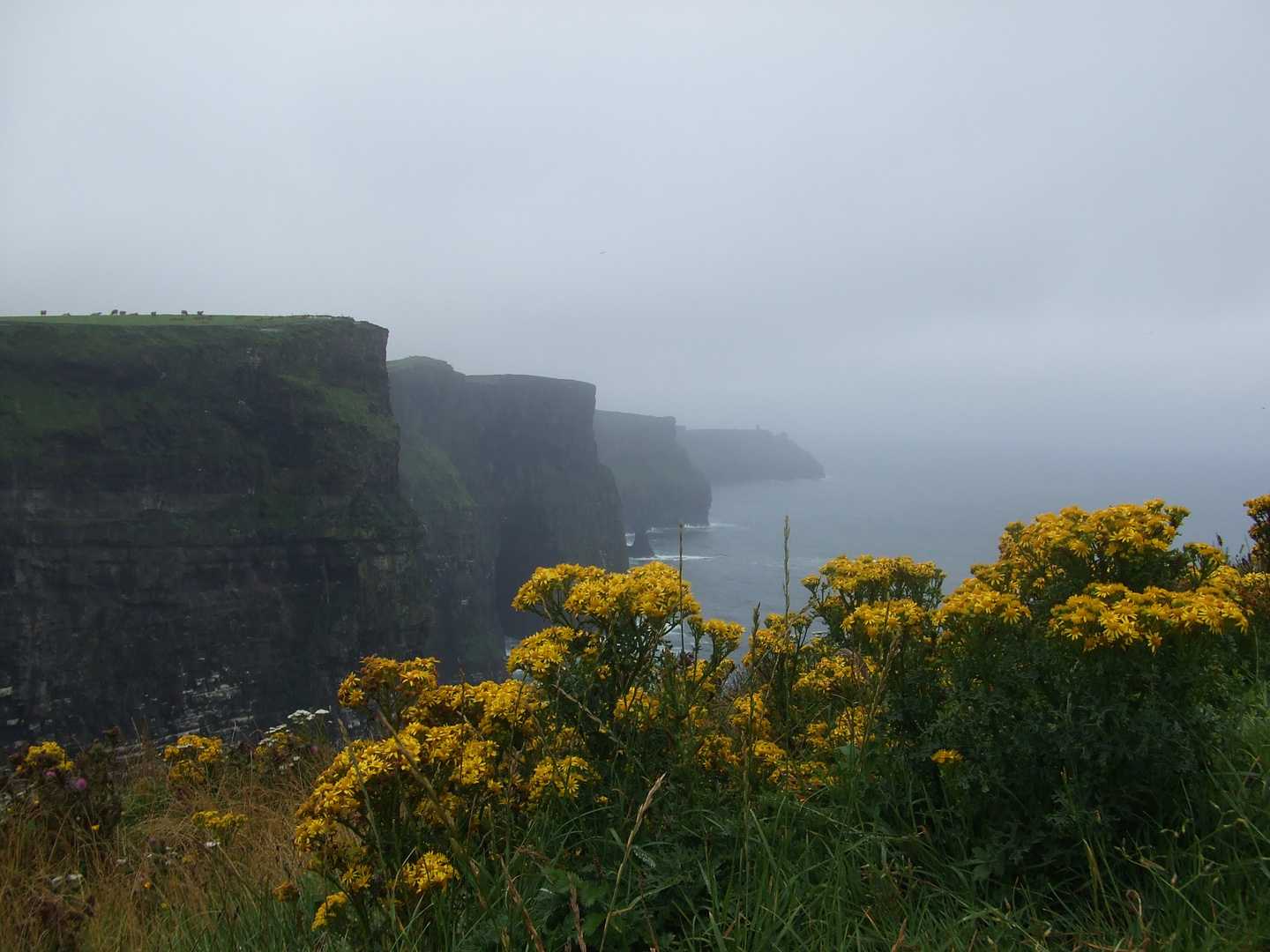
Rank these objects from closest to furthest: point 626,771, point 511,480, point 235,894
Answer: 1. point 626,771
2. point 235,894
3. point 511,480

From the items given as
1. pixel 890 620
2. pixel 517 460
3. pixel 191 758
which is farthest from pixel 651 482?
pixel 890 620

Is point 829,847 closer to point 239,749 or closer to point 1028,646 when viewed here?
point 1028,646

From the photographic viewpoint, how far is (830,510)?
175375 mm

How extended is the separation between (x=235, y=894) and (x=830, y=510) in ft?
589

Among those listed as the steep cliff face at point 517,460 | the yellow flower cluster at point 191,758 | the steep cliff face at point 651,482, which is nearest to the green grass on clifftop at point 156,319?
the steep cliff face at point 517,460

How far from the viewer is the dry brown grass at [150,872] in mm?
3400

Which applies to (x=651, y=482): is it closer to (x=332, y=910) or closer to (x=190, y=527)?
(x=190, y=527)

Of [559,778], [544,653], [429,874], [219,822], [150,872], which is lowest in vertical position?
[150,872]

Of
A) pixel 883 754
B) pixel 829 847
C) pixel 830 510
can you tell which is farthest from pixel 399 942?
pixel 830 510

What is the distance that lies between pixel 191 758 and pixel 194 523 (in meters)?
55.3

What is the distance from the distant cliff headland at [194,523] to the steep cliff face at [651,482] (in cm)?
11792

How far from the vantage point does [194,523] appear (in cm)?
5369

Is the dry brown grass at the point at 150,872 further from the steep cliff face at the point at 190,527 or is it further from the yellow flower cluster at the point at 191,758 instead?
the steep cliff face at the point at 190,527

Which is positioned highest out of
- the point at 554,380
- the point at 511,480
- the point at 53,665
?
the point at 554,380
